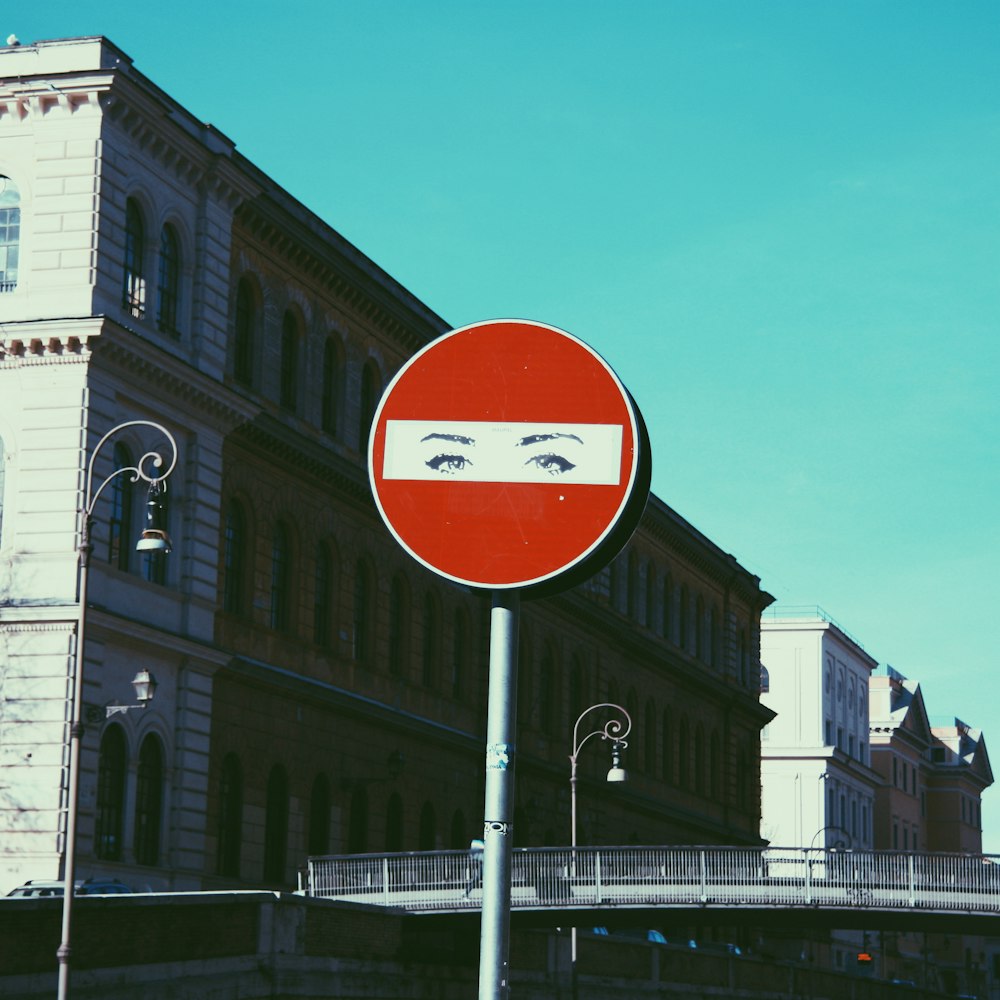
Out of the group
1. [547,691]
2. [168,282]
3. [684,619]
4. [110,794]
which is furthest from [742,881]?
[684,619]

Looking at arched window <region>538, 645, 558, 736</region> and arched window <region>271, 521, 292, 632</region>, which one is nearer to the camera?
arched window <region>271, 521, 292, 632</region>

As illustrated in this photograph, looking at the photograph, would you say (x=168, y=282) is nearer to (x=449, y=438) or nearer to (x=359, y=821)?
(x=359, y=821)

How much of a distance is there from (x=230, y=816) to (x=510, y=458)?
37190mm

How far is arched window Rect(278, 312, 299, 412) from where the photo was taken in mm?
47219

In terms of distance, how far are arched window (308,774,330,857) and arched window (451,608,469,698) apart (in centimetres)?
858

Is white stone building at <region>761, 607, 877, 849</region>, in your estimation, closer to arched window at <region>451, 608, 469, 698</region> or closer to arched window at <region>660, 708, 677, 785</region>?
arched window at <region>660, 708, 677, 785</region>

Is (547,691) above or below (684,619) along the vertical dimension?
below

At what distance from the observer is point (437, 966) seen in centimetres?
4097

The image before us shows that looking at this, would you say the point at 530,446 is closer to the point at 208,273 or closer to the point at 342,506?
the point at 208,273

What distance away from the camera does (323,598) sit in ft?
159

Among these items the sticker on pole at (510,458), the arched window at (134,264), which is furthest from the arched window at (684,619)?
the sticker on pole at (510,458)

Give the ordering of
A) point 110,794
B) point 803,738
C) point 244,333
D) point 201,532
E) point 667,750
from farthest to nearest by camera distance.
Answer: point 803,738 < point 667,750 < point 244,333 < point 201,532 < point 110,794

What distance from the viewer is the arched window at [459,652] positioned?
184ft

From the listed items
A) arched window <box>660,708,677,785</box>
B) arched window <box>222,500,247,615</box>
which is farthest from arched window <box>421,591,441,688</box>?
arched window <box>660,708,677,785</box>
